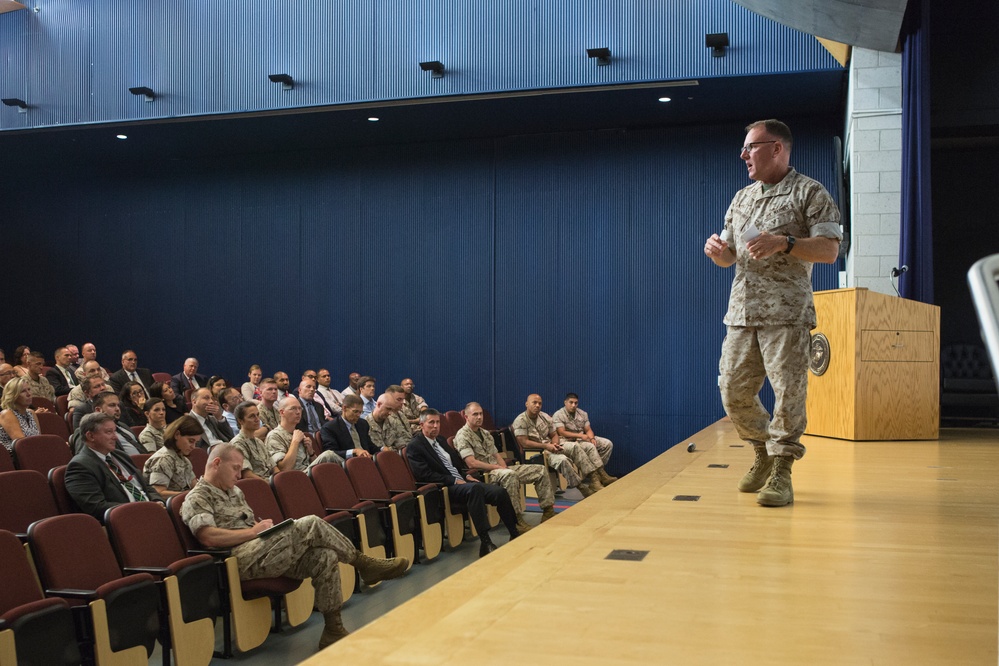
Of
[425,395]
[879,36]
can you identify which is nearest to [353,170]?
[425,395]

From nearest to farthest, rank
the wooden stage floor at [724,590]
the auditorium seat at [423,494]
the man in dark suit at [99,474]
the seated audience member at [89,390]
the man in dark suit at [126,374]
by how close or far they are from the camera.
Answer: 1. the wooden stage floor at [724,590]
2. the man in dark suit at [99,474]
3. the auditorium seat at [423,494]
4. the seated audience member at [89,390]
5. the man in dark suit at [126,374]

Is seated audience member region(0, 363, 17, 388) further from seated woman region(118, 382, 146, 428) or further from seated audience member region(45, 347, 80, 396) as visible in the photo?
seated audience member region(45, 347, 80, 396)

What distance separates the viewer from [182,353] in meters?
11.7

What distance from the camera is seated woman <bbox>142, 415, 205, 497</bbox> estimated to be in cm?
512

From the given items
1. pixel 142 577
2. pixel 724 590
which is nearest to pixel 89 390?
pixel 142 577

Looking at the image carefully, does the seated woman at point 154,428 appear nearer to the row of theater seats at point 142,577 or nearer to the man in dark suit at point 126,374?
the row of theater seats at point 142,577

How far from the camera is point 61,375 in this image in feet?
29.2

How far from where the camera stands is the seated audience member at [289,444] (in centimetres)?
629

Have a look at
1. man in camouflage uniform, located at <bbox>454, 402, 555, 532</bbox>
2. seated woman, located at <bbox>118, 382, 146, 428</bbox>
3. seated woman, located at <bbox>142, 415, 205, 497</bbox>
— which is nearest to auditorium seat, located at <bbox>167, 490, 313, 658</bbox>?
seated woman, located at <bbox>142, 415, 205, 497</bbox>

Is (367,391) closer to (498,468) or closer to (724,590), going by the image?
(498,468)

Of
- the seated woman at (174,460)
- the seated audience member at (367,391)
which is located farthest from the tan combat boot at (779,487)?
the seated audience member at (367,391)

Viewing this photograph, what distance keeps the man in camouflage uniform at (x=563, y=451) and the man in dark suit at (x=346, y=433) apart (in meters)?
2.02

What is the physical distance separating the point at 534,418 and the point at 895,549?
701cm

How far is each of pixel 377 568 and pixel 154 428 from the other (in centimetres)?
220
